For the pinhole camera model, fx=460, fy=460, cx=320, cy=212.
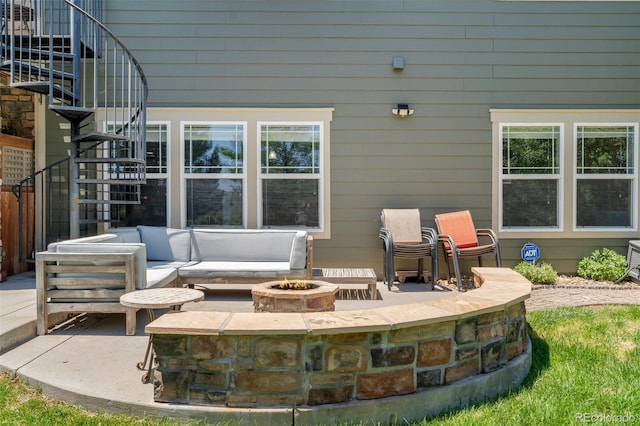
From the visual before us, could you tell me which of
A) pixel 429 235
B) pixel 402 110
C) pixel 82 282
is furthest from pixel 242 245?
pixel 402 110

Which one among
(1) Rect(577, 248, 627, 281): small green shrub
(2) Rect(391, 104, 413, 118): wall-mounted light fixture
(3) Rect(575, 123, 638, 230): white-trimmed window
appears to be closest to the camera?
(1) Rect(577, 248, 627, 281): small green shrub

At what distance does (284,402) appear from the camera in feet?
6.94

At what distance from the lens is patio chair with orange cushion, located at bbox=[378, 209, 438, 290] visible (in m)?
5.32

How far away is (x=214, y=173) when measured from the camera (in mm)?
5961

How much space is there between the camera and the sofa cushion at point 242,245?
5328 mm

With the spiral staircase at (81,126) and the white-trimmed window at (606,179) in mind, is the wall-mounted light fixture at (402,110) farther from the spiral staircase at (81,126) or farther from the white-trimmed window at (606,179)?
the spiral staircase at (81,126)

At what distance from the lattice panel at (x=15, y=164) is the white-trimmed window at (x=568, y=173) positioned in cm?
590

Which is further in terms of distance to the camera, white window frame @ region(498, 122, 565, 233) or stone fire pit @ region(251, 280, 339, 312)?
white window frame @ region(498, 122, 565, 233)

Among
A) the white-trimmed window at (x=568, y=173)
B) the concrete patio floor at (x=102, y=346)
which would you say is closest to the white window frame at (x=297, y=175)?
the concrete patio floor at (x=102, y=346)

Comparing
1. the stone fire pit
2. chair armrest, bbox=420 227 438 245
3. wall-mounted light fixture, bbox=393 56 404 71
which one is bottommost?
the stone fire pit

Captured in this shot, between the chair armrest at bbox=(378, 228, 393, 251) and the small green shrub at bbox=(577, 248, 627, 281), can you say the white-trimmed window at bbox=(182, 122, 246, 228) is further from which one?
the small green shrub at bbox=(577, 248, 627, 281)

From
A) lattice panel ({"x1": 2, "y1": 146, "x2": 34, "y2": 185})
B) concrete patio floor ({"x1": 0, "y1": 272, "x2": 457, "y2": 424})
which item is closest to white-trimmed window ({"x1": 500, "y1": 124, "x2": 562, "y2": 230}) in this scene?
concrete patio floor ({"x1": 0, "y1": 272, "x2": 457, "y2": 424})

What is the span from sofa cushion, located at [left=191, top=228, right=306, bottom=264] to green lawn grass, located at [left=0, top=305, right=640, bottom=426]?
108 inches

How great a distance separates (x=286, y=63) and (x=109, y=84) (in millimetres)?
2307
